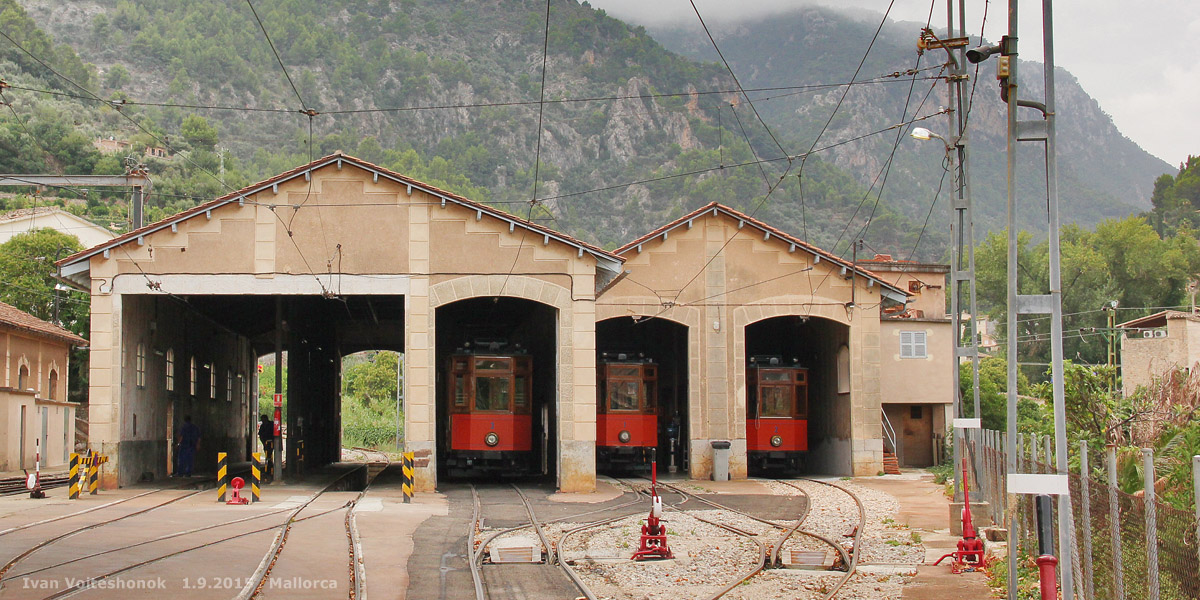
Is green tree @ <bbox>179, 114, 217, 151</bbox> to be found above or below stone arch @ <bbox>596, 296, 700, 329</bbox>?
above

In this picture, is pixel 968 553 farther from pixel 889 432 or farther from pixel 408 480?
pixel 889 432

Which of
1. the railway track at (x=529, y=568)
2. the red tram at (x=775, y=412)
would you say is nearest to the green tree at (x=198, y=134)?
the red tram at (x=775, y=412)

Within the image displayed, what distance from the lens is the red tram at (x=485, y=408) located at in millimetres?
→ 25672

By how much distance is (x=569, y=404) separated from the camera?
23.0 m

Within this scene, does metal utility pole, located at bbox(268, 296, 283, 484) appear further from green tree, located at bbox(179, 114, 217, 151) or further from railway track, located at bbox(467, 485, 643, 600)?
green tree, located at bbox(179, 114, 217, 151)

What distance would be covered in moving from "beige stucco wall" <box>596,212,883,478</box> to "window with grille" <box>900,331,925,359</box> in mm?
4695

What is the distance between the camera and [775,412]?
28.9 meters

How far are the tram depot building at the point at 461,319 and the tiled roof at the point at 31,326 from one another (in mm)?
5221

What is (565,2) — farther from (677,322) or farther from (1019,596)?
(1019,596)

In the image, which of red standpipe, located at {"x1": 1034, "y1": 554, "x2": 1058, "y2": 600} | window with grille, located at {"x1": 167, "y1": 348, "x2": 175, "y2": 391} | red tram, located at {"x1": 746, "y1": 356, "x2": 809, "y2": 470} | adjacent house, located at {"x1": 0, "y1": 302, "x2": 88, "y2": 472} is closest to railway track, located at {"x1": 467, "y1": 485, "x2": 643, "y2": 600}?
red standpipe, located at {"x1": 1034, "y1": 554, "x2": 1058, "y2": 600}

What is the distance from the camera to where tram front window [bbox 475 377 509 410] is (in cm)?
2572

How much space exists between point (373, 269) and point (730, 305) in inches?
360

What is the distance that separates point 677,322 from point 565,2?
476 feet

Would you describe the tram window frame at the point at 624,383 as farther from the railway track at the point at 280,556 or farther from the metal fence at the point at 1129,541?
the metal fence at the point at 1129,541
